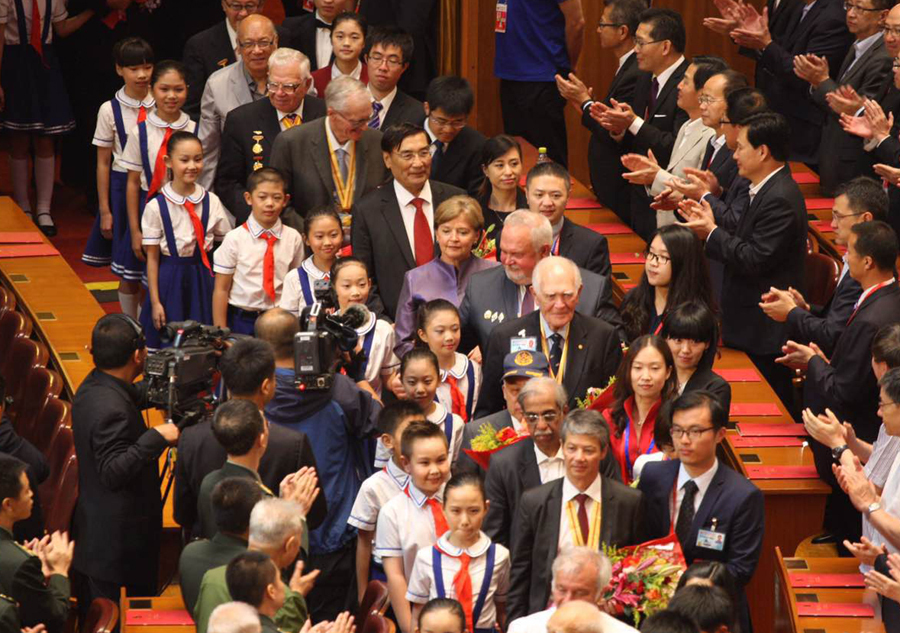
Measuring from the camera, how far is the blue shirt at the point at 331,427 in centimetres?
621

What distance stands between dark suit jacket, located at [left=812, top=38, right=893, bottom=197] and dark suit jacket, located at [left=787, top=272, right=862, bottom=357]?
1.75 m

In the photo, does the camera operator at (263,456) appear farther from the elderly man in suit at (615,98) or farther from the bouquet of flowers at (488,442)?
the elderly man in suit at (615,98)

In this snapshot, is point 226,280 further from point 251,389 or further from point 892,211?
point 892,211

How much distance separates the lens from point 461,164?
8125 millimetres

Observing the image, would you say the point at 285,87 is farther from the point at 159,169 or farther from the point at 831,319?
the point at 831,319

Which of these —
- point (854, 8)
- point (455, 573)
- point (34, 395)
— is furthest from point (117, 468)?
point (854, 8)

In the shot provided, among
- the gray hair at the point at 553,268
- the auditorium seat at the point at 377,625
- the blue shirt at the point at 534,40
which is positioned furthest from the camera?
the blue shirt at the point at 534,40

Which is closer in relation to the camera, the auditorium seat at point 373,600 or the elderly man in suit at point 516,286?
the auditorium seat at point 373,600

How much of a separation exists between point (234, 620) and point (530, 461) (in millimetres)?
1710

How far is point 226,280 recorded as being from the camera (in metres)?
7.62

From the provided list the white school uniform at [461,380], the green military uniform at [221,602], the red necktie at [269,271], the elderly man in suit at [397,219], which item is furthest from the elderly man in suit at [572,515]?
the red necktie at [269,271]

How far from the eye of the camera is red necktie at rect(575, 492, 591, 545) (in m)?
5.60

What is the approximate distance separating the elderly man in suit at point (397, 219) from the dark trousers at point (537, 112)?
6.78ft

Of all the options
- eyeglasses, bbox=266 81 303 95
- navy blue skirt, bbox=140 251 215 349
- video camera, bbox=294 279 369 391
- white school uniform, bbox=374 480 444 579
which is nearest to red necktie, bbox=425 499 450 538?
white school uniform, bbox=374 480 444 579
